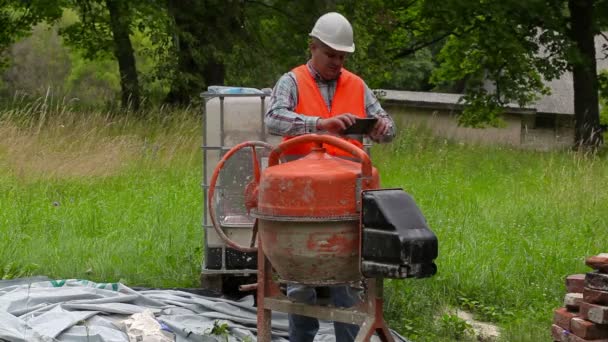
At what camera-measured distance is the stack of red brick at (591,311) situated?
4.97m

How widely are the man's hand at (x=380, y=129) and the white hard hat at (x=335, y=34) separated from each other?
0.40 m

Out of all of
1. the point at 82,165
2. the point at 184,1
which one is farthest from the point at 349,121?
the point at 184,1

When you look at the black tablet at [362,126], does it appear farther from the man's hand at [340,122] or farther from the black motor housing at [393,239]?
→ the black motor housing at [393,239]

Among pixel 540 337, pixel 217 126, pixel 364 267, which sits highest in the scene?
pixel 217 126

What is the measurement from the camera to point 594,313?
16.4 feet

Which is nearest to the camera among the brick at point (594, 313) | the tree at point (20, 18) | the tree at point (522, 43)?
the brick at point (594, 313)

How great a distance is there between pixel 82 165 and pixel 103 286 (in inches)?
207

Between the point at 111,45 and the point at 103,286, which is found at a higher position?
the point at 111,45

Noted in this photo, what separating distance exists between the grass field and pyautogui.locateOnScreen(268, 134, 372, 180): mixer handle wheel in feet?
6.96

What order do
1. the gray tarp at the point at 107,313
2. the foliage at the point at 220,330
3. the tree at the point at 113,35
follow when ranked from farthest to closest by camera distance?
the tree at the point at 113,35 → the foliage at the point at 220,330 → the gray tarp at the point at 107,313

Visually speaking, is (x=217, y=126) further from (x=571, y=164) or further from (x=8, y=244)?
(x=571, y=164)

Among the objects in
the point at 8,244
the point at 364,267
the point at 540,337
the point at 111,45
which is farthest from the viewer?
the point at 111,45

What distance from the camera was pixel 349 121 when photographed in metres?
4.44

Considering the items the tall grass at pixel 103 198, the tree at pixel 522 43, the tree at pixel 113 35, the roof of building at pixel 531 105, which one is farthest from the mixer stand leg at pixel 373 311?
the roof of building at pixel 531 105
